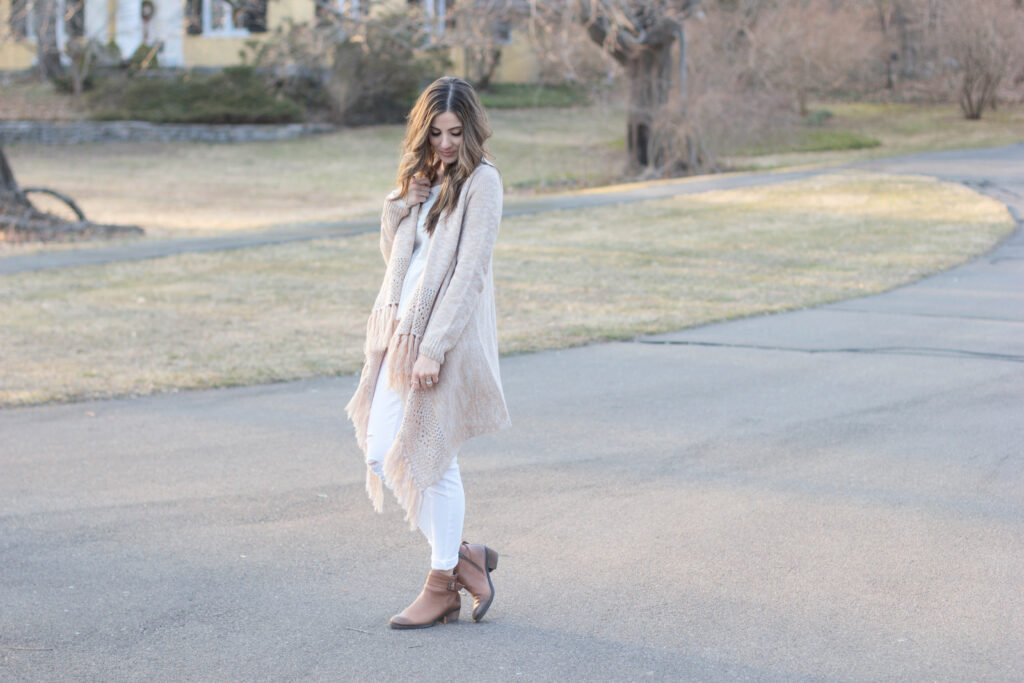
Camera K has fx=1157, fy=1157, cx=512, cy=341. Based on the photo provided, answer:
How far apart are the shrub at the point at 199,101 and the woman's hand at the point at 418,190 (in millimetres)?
36551

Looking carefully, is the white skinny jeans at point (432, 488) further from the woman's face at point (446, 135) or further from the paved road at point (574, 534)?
the woman's face at point (446, 135)

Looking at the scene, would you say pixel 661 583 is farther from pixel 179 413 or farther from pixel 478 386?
pixel 179 413

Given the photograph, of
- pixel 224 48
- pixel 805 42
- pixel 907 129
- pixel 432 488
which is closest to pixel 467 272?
pixel 432 488

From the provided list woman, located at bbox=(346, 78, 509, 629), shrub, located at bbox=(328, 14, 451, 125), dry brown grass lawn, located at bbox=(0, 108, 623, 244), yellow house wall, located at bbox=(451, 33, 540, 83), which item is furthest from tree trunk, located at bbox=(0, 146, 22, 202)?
yellow house wall, located at bbox=(451, 33, 540, 83)

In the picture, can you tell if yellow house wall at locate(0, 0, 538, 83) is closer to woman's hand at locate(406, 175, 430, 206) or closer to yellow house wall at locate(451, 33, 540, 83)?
yellow house wall at locate(451, 33, 540, 83)

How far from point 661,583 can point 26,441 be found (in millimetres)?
4028

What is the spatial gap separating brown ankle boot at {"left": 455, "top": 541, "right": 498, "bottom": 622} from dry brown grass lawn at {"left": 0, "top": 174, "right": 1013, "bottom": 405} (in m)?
4.44

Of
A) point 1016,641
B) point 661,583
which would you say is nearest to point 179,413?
point 661,583

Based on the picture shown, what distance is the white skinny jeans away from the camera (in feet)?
13.2

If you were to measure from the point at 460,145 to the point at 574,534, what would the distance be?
6.33ft

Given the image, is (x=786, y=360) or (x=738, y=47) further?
(x=738, y=47)

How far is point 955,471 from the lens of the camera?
5.91 metres

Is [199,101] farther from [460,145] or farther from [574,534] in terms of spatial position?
[460,145]

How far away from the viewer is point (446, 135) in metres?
3.93
